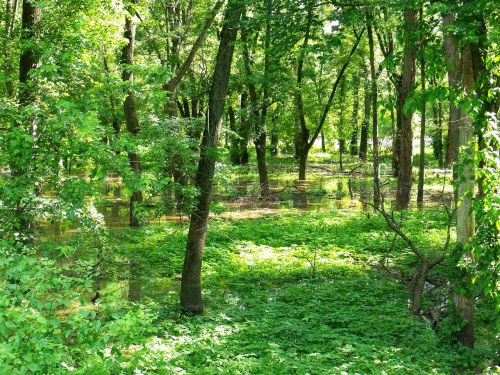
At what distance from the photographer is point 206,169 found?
9266 mm

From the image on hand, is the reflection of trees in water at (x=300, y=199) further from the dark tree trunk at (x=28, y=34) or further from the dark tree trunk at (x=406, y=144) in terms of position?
the dark tree trunk at (x=28, y=34)

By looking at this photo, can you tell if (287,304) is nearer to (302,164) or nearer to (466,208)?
(466,208)

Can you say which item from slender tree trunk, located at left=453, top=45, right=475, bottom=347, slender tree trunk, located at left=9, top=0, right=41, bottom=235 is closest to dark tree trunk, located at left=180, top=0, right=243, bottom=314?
slender tree trunk, located at left=9, top=0, right=41, bottom=235

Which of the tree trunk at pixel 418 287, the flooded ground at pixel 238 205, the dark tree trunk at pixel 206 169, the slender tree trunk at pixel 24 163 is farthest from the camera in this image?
the flooded ground at pixel 238 205

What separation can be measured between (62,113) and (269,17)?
3.37m

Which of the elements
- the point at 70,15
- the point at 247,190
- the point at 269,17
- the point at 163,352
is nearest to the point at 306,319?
the point at 163,352

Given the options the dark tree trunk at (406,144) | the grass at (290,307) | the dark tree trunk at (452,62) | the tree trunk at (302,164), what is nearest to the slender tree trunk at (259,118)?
the tree trunk at (302,164)

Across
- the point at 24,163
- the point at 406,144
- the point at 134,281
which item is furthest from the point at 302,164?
the point at 24,163

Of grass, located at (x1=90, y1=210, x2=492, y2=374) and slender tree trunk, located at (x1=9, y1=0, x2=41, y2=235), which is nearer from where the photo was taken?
slender tree trunk, located at (x1=9, y1=0, x2=41, y2=235)

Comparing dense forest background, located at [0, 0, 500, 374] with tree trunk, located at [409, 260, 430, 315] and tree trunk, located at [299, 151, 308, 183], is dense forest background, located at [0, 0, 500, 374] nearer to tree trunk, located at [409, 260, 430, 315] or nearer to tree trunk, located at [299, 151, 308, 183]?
tree trunk, located at [409, 260, 430, 315]

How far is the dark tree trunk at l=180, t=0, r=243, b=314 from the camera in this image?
29.6 ft

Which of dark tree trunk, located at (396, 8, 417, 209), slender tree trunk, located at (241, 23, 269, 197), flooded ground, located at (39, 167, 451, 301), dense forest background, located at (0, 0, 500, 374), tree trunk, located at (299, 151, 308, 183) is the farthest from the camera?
tree trunk, located at (299, 151, 308, 183)

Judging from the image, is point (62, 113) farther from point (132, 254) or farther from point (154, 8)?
point (154, 8)

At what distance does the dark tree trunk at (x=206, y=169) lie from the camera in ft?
29.6
